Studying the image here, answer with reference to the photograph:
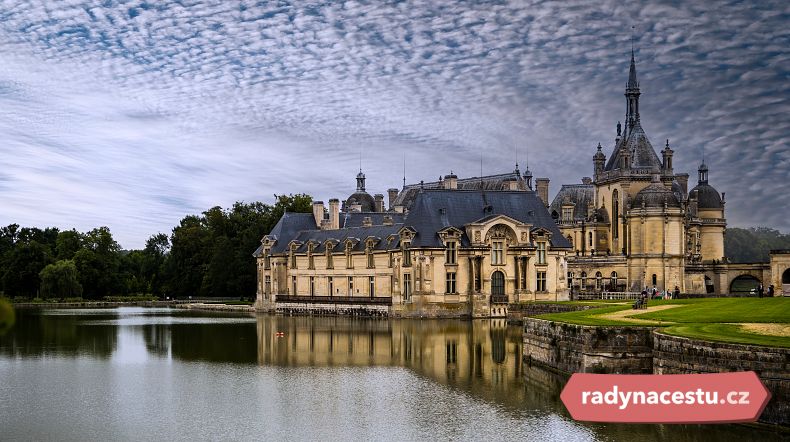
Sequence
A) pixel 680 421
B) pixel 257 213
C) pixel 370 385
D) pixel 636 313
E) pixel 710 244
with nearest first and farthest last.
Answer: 1. pixel 680 421
2. pixel 370 385
3. pixel 636 313
4. pixel 710 244
5. pixel 257 213

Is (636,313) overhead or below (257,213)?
below

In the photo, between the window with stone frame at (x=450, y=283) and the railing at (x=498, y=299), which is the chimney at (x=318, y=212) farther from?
the railing at (x=498, y=299)

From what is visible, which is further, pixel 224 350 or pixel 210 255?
pixel 210 255

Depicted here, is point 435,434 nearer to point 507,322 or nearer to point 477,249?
point 507,322

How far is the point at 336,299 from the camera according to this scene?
74625 mm

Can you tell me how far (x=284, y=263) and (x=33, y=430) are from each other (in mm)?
61494

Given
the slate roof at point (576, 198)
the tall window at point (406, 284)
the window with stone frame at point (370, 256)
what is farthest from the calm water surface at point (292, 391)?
the slate roof at point (576, 198)

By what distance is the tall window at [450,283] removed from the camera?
6619cm

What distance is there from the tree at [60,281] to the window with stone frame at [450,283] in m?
53.6

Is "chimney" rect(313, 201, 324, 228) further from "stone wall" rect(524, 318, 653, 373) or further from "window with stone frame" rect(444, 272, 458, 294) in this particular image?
"stone wall" rect(524, 318, 653, 373)

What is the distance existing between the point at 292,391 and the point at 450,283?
38.1 meters

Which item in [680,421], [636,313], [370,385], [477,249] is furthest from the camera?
[477,249]

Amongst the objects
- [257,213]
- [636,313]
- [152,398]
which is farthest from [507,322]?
[257,213]

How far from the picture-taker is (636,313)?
38156 mm
